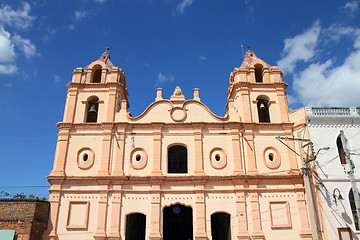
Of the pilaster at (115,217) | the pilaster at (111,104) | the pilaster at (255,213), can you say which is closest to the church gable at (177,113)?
the pilaster at (111,104)

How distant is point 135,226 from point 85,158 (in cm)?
662

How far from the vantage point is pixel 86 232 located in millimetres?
19344

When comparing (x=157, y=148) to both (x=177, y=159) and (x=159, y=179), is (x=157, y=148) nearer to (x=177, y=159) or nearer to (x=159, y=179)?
(x=177, y=159)

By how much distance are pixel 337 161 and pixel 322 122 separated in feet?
9.56

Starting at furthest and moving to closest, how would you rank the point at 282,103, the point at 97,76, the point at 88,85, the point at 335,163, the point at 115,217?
the point at 97,76
the point at 88,85
the point at 282,103
the point at 335,163
the point at 115,217

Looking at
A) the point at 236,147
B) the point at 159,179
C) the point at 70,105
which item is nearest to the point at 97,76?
the point at 70,105

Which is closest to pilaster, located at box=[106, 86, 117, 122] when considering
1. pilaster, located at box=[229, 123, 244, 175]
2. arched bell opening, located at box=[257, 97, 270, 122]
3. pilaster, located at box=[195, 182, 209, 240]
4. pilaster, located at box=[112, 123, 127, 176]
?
pilaster, located at box=[112, 123, 127, 176]

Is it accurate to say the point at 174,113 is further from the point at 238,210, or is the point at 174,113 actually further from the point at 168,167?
the point at 238,210

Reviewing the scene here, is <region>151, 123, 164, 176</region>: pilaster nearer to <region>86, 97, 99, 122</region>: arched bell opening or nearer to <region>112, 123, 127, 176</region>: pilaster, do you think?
<region>112, 123, 127, 176</region>: pilaster

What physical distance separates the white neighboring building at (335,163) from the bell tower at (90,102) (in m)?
14.7

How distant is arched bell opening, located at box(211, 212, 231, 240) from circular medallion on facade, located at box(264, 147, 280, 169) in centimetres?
480

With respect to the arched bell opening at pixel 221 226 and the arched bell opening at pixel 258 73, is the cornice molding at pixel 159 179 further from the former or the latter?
the arched bell opening at pixel 258 73

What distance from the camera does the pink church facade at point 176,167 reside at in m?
19.7

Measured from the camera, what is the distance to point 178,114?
2283cm
